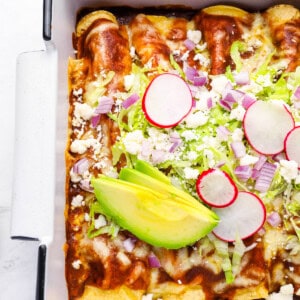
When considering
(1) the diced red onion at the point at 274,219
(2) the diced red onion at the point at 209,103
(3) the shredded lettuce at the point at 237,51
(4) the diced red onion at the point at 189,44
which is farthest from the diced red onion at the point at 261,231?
(4) the diced red onion at the point at 189,44

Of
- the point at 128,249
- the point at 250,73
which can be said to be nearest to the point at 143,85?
the point at 250,73

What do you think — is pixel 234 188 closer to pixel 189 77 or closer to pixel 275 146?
pixel 275 146

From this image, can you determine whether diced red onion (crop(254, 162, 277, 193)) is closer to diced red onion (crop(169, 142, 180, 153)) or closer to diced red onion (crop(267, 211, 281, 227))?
diced red onion (crop(267, 211, 281, 227))

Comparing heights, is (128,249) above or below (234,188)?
below

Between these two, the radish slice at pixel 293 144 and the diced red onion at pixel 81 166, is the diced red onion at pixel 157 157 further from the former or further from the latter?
the radish slice at pixel 293 144

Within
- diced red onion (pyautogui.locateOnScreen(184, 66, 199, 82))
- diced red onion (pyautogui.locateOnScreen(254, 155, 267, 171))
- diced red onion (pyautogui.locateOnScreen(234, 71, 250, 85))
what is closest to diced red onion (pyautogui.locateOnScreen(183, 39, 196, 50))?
diced red onion (pyautogui.locateOnScreen(184, 66, 199, 82))

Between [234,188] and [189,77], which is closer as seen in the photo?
[234,188]
